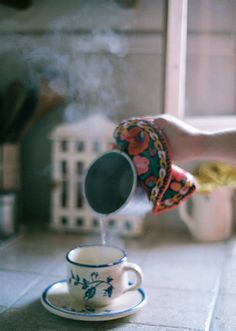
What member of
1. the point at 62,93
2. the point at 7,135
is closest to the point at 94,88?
the point at 62,93

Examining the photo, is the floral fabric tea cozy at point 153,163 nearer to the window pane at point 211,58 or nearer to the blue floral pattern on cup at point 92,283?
the blue floral pattern on cup at point 92,283

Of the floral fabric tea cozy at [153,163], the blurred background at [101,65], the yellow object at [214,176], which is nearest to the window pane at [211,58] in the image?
the blurred background at [101,65]

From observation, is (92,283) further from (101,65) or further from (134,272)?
(101,65)

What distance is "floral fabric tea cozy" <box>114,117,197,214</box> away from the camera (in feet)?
2.61

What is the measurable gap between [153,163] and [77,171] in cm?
57

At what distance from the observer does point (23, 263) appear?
1.08m

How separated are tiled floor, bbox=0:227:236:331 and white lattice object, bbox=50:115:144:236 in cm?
5

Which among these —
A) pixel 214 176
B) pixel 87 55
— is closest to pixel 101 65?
pixel 87 55

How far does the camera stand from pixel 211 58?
1341 millimetres

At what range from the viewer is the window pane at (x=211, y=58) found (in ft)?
4.27

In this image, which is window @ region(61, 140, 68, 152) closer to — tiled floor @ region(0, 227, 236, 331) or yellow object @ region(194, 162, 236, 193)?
tiled floor @ region(0, 227, 236, 331)

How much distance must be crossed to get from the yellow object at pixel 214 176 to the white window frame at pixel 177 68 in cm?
10

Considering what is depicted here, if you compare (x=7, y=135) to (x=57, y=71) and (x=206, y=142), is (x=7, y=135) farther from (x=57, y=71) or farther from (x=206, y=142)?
(x=206, y=142)

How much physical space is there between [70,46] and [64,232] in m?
0.46
